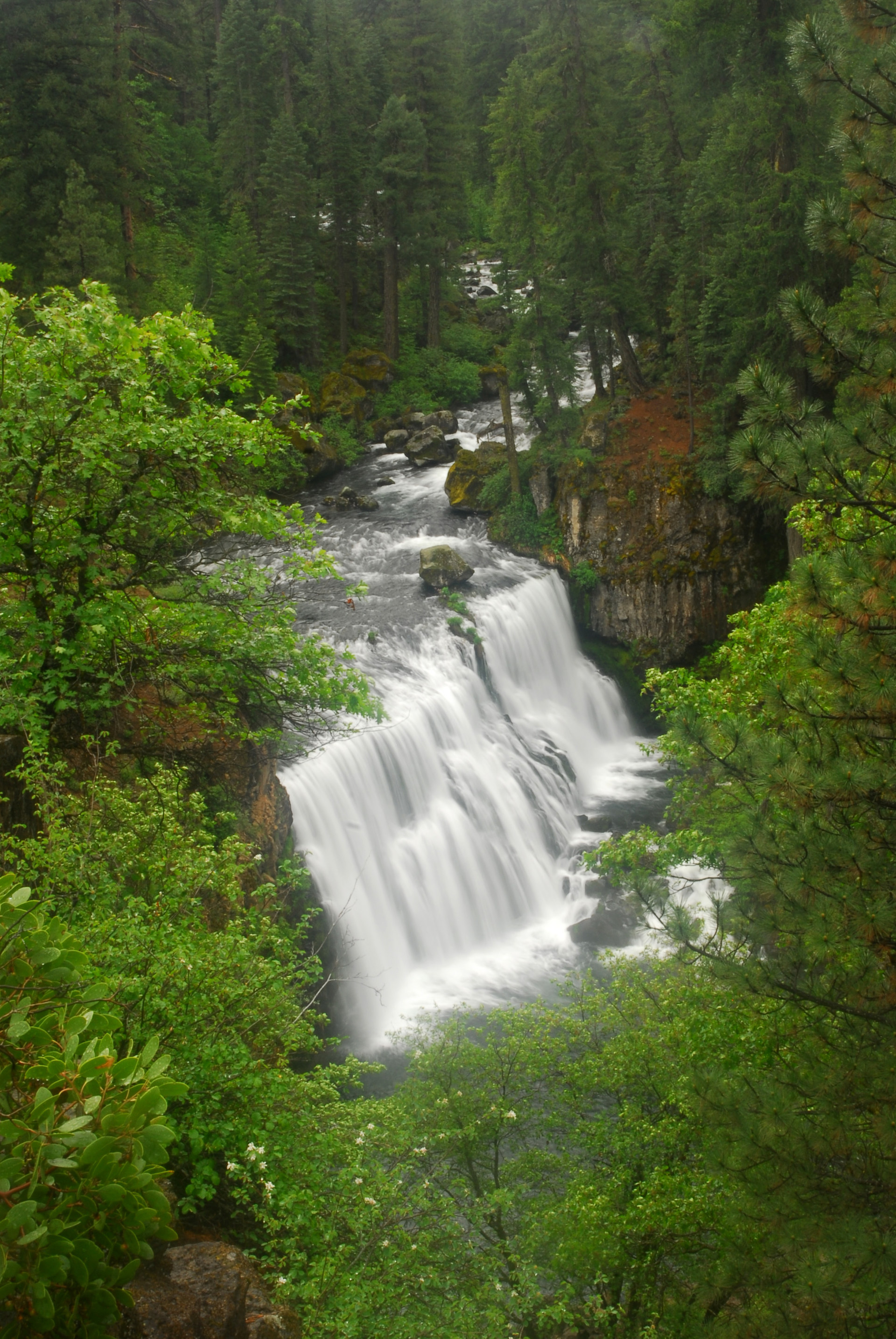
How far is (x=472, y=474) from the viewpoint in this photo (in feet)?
86.0

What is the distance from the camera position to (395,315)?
35188 millimetres

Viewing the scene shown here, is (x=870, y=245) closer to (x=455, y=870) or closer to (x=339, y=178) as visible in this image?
(x=455, y=870)

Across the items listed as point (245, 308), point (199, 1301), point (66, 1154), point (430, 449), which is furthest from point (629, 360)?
point (66, 1154)

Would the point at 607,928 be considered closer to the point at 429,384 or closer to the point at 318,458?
the point at 318,458

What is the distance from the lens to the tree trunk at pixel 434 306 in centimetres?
3550

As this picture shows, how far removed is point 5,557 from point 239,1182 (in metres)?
4.88

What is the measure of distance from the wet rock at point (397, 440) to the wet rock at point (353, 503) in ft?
17.8

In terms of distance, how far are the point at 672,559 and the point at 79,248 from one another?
18.5 metres

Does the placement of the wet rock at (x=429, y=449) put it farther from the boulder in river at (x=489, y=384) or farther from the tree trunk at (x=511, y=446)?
the boulder in river at (x=489, y=384)

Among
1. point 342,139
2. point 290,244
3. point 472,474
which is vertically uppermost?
point 342,139

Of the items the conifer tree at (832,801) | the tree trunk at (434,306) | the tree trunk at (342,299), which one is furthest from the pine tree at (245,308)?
the conifer tree at (832,801)

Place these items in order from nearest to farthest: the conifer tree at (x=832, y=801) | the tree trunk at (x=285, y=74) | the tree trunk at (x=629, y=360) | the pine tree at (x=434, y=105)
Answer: the conifer tree at (x=832, y=801), the tree trunk at (x=629, y=360), the pine tree at (x=434, y=105), the tree trunk at (x=285, y=74)

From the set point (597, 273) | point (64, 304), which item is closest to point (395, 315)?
point (597, 273)

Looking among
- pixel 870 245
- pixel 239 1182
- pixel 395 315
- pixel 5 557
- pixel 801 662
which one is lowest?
pixel 239 1182
